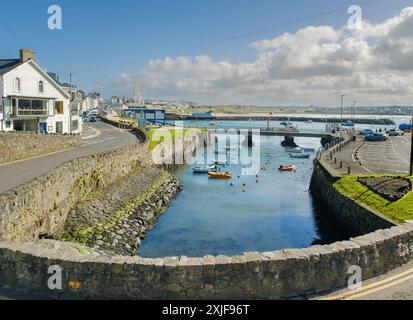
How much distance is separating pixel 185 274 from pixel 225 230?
22.7 meters

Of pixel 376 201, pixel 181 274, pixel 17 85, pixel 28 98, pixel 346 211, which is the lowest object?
pixel 346 211

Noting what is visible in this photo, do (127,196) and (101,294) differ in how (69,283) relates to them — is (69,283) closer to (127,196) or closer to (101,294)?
(101,294)

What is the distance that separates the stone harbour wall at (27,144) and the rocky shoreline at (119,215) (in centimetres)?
790

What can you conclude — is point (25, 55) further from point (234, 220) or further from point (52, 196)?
point (234, 220)

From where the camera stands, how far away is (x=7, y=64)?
48625 millimetres

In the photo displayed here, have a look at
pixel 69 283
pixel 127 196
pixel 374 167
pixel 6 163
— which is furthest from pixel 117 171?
pixel 69 283

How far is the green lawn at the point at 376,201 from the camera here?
22.4m

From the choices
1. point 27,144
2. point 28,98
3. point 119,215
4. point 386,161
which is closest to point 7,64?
point 28,98

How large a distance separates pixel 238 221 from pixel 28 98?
1220 inches

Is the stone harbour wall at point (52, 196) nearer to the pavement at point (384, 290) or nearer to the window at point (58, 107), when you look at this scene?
the pavement at point (384, 290)

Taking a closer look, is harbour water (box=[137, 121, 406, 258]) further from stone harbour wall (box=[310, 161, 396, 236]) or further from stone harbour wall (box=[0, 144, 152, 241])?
stone harbour wall (box=[0, 144, 152, 241])

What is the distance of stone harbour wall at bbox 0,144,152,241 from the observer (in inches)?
712

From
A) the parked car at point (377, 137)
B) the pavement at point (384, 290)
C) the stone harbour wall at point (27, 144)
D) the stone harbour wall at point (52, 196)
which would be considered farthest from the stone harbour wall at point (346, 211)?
the parked car at point (377, 137)

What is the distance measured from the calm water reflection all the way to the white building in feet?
67.2
